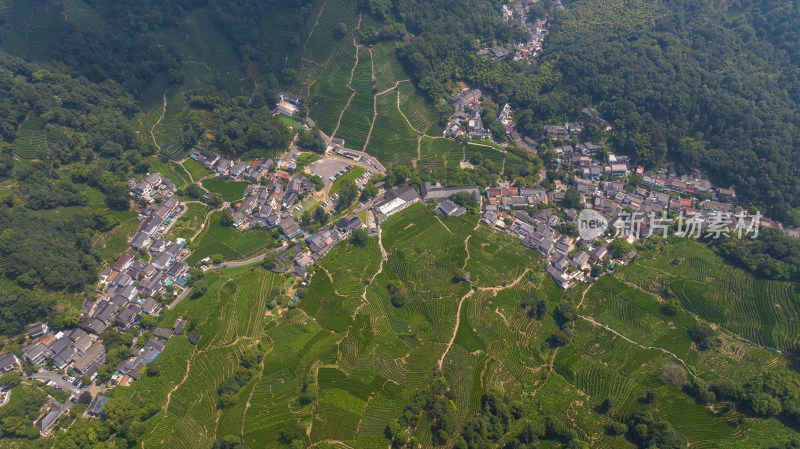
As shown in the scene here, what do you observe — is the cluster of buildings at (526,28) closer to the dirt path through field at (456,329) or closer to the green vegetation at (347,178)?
the green vegetation at (347,178)

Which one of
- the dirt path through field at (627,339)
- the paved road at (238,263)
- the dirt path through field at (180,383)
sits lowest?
the dirt path through field at (180,383)

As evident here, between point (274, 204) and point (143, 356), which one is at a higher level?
point (274, 204)

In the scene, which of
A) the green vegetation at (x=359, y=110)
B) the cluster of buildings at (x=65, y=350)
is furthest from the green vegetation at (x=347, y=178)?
the cluster of buildings at (x=65, y=350)

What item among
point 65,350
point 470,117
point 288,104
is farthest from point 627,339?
point 65,350

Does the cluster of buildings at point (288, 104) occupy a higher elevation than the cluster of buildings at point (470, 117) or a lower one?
lower

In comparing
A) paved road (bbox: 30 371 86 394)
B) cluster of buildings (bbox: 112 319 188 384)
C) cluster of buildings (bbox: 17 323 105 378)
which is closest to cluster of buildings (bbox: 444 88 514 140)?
cluster of buildings (bbox: 112 319 188 384)

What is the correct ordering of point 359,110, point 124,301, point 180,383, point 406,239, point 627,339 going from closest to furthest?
1. point 180,383
2. point 627,339
3. point 124,301
4. point 406,239
5. point 359,110

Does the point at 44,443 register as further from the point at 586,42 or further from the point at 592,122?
the point at 586,42

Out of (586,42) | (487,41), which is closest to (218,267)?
(487,41)

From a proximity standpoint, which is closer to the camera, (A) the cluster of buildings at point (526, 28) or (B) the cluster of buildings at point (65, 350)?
(B) the cluster of buildings at point (65, 350)

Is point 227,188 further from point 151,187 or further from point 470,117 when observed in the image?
point 470,117
